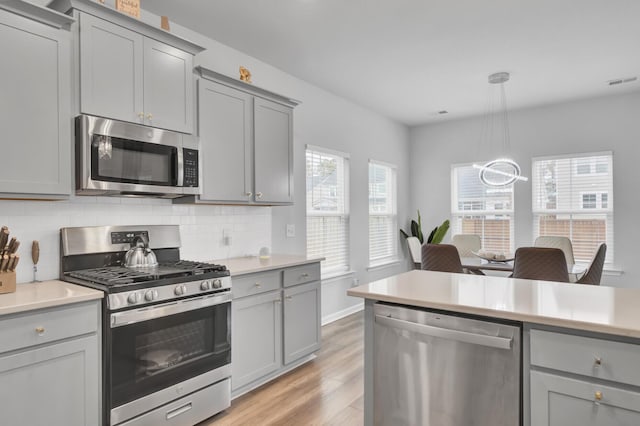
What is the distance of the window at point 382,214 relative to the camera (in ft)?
18.8

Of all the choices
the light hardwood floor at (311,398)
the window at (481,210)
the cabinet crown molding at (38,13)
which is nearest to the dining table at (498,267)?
the light hardwood floor at (311,398)

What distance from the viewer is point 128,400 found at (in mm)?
2061

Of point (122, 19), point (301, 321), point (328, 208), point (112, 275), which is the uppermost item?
point (122, 19)

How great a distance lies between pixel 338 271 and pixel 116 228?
2.87m

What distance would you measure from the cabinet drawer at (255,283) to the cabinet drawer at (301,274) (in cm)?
12

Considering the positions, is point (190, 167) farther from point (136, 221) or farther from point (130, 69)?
point (130, 69)

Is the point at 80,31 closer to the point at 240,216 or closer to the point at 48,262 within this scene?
the point at 48,262

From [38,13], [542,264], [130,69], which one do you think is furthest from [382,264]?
[38,13]

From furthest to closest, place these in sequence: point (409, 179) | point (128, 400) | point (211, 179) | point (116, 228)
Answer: point (409, 179), point (211, 179), point (116, 228), point (128, 400)

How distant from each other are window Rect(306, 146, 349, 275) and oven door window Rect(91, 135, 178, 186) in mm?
2013

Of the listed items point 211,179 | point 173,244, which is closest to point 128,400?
point 173,244

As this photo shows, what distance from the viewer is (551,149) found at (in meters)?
5.55

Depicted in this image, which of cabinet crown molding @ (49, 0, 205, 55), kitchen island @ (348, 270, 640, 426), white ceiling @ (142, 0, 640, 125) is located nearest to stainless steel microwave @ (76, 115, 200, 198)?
cabinet crown molding @ (49, 0, 205, 55)

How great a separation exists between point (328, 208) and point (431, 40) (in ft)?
7.18
